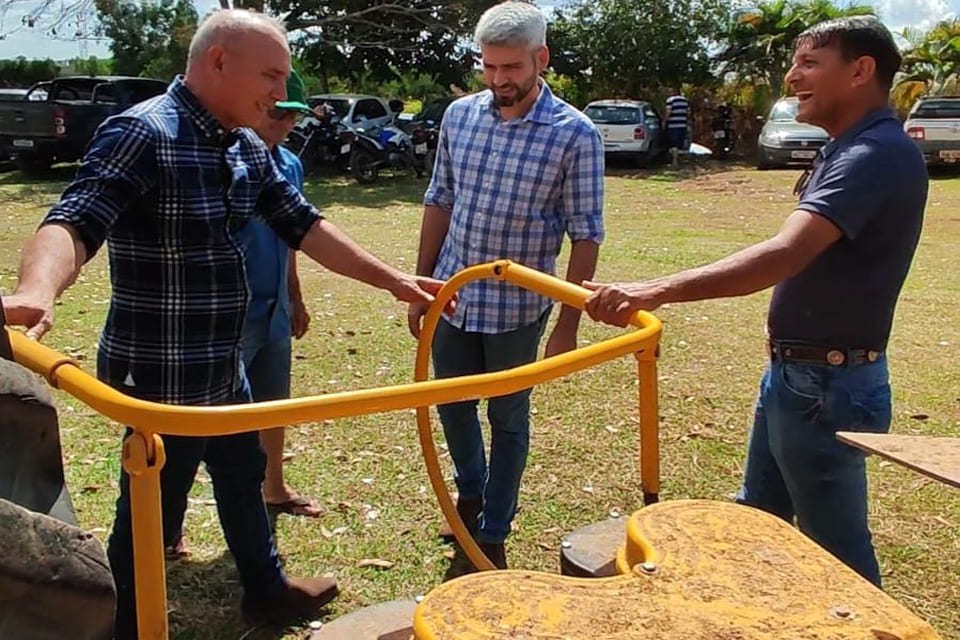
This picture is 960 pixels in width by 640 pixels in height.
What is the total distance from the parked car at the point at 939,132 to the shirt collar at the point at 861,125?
17.1 m

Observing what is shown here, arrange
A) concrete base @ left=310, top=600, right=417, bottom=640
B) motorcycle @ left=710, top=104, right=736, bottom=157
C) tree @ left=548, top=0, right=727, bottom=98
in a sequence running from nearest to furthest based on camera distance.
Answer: concrete base @ left=310, top=600, right=417, bottom=640, motorcycle @ left=710, top=104, right=736, bottom=157, tree @ left=548, top=0, right=727, bottom=98

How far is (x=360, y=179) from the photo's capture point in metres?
17.3

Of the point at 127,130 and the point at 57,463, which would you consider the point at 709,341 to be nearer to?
the point at 127,130

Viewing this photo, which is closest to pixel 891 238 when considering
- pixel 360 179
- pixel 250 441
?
pixel 250 441

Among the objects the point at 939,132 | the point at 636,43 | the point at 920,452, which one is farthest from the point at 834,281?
the point at 636,43

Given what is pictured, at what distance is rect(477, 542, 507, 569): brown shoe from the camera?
362cm

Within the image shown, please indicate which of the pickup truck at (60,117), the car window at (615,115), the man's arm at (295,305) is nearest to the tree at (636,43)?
the car window at (615,115)

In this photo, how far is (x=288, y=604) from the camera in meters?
3.33

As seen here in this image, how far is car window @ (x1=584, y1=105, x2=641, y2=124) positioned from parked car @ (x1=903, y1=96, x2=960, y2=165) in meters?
5.22

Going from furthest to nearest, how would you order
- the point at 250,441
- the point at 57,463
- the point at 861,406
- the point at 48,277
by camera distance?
the point at 250,441 → the point at 861,406 → the point at 48,277 → the point at 57,463

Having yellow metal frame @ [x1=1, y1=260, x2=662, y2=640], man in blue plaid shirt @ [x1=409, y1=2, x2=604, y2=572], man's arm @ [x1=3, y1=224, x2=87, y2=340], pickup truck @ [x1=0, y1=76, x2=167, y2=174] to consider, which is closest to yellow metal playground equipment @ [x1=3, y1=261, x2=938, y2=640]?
yellow metal frame @ [x1=1, y1=260, x2=662, y2=640]

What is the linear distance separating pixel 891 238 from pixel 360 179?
15.1 metres

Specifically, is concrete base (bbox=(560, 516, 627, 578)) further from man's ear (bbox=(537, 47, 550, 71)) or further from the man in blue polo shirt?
man's ear (bbox=(537, 47, 550, 71))

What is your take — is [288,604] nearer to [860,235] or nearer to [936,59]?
[860,235]
